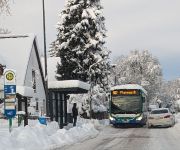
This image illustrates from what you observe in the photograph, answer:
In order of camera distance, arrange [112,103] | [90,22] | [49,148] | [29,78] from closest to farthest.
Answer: [49,148] < [112,103] < [29,78] < [90,22]

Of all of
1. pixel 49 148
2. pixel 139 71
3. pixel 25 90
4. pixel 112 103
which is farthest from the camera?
pixel 139 71

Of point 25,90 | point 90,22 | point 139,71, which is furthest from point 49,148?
point 139,71

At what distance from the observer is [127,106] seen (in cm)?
3828

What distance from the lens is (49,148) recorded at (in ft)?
59.2

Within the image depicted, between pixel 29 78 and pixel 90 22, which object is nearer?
pixel 29 78

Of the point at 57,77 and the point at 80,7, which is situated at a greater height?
the point at 80,7

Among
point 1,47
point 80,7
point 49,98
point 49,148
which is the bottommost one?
point 49,148

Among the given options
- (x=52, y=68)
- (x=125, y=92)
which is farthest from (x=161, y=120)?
(x=52, y=68)

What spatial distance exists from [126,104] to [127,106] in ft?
0.57

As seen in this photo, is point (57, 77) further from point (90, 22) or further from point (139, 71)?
point (139, 71)

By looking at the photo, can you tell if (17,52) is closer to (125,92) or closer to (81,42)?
(81,42)

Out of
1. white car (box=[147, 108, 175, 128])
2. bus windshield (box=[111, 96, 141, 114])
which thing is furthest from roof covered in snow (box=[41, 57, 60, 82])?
white car (box=[147, 108, 175, 128])

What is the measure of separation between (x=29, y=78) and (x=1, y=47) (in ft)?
14.5

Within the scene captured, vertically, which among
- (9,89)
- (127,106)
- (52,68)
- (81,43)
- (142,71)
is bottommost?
(127,106)
